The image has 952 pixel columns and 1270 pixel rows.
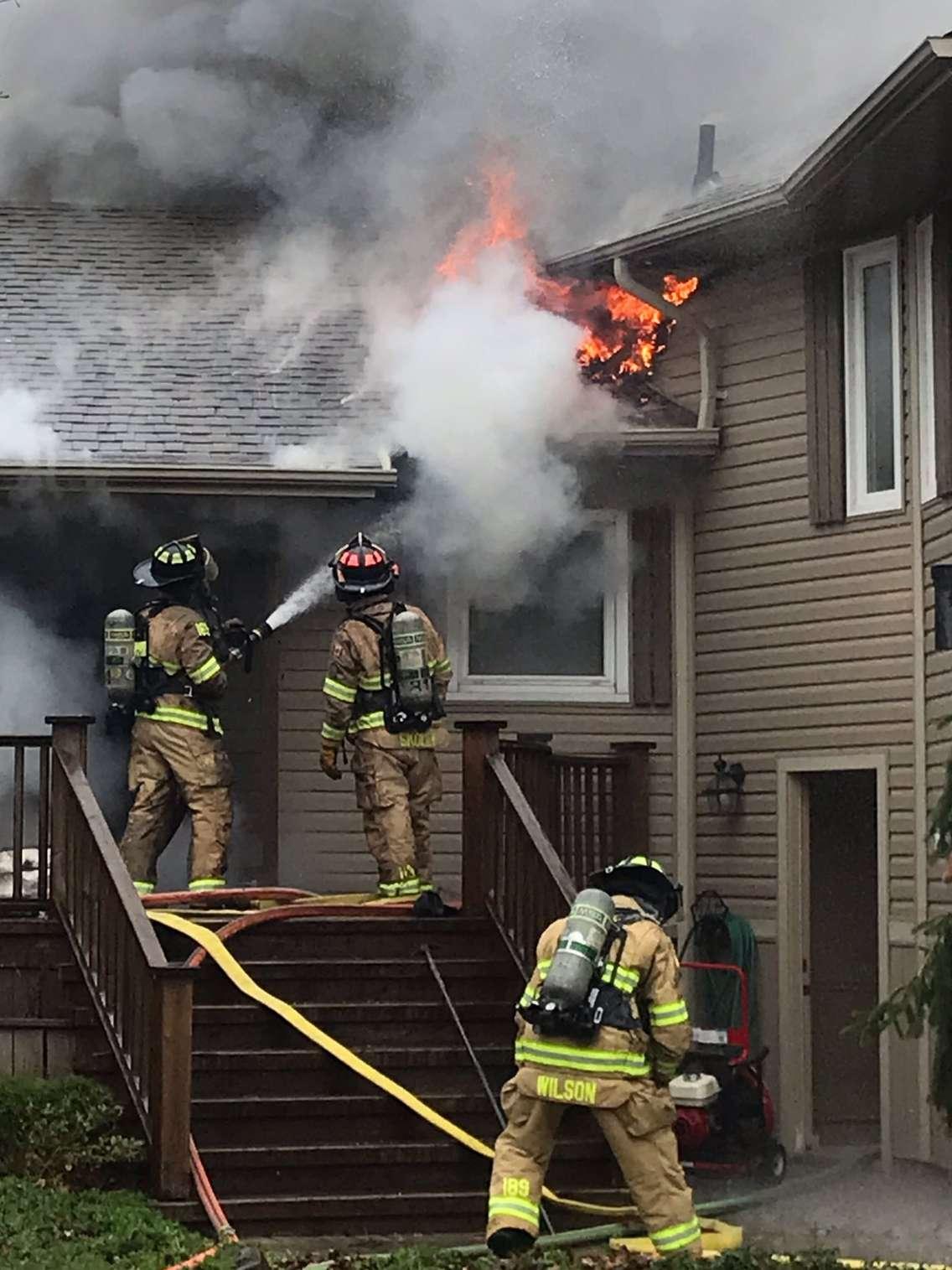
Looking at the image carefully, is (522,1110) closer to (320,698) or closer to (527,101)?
(320,698)

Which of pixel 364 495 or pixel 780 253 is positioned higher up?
pixel 780 253

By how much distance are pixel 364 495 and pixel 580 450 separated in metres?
1.39

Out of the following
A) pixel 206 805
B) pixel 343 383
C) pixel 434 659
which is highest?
pixel 343 383

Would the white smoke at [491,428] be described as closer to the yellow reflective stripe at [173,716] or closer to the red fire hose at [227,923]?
the yellow reflective stripe at [173,716]

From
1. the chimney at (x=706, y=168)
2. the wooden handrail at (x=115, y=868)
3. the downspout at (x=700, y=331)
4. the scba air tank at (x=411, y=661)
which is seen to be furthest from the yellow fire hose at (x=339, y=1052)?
the chimney at (x=706, y=168)

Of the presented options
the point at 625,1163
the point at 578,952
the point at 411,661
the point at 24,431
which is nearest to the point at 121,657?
the point at 411,661

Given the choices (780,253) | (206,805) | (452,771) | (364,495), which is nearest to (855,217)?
(780,253)

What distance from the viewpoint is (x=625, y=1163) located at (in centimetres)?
807

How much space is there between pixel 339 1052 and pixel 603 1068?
2.12 meters

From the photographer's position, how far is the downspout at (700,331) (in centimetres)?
1365

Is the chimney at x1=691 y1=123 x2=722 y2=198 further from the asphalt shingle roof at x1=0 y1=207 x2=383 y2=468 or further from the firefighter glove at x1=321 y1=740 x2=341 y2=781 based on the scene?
the firefighter glove at x1=321 y1=740 x2=341 y2=781

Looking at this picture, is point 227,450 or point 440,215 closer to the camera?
point 227,450

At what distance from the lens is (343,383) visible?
13945 mm

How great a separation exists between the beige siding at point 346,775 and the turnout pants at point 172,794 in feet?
5.95
